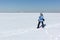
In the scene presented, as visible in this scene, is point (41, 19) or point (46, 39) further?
point (41, 19)

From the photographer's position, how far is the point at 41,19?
1236 centimetres

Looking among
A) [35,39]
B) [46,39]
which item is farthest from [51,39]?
[35,39]

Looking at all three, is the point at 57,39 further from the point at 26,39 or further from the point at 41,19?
the point at 41,19

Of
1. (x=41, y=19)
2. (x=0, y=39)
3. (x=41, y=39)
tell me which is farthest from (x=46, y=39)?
(x=41, y=19)

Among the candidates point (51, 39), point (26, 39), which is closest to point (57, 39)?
point (51, 39)

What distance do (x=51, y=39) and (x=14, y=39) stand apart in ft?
5.99

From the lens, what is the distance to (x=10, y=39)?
326 inches

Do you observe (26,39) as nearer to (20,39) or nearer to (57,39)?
(20,39)

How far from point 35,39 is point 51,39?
0.79m

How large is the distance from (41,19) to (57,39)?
171 inches

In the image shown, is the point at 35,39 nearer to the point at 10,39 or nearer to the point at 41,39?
the point at 41,39

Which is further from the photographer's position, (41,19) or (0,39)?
(41,19)

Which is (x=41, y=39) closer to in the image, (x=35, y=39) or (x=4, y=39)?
(x=35, y=39)

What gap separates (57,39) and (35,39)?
109 cm
